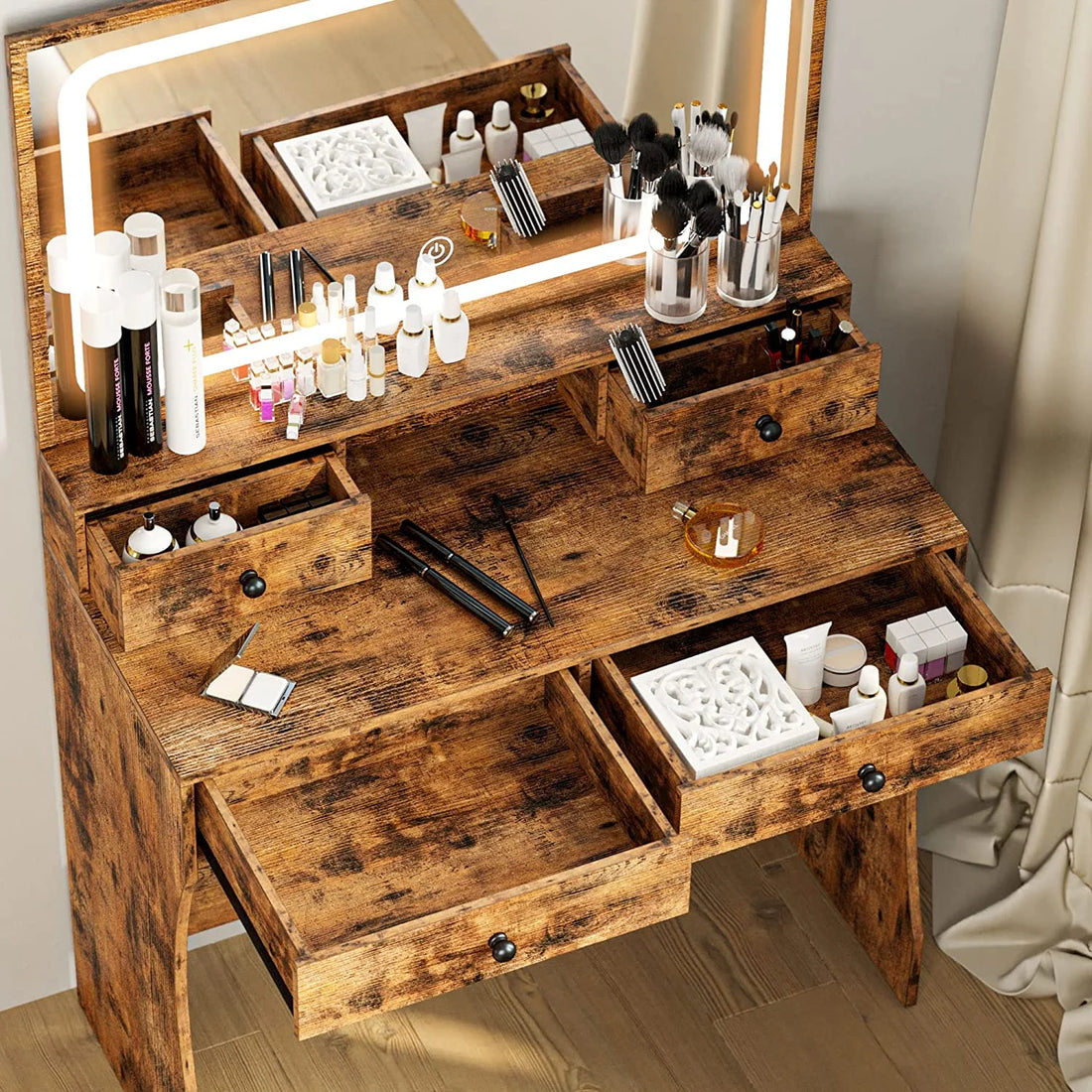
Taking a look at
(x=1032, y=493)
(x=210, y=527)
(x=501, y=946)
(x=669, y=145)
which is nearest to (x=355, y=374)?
(x=210, y=527)

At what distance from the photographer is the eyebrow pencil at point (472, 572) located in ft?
7.66

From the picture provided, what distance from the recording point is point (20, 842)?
2.77 m

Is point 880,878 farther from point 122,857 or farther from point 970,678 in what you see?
point 122,857

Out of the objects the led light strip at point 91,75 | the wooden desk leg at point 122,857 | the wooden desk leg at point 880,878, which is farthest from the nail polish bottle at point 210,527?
the wooden desk leg at point 880,878

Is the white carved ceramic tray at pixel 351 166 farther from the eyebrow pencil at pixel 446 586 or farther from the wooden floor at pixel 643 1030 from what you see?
the wooden floor at pixel 643 1030

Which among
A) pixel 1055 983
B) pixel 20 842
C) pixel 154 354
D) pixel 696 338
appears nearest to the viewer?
pixel 154 354

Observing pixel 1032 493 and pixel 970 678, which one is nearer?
pixel 970 678

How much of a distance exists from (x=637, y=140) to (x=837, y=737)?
0.72 metres

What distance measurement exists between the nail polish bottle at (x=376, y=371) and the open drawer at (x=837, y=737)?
40 centimetres

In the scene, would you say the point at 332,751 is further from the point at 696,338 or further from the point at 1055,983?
the point at 1055,983

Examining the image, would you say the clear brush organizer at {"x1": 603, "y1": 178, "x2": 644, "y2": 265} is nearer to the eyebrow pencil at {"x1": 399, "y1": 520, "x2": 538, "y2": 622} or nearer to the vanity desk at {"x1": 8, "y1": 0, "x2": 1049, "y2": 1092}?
the vanity desk at {"x1": 8, "y1": 0, "x2": 1049, "y2": 1092}

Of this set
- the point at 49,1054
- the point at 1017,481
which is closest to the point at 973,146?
the point at 1017,481

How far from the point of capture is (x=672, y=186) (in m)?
2.39

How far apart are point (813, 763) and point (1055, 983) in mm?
Result: 893
